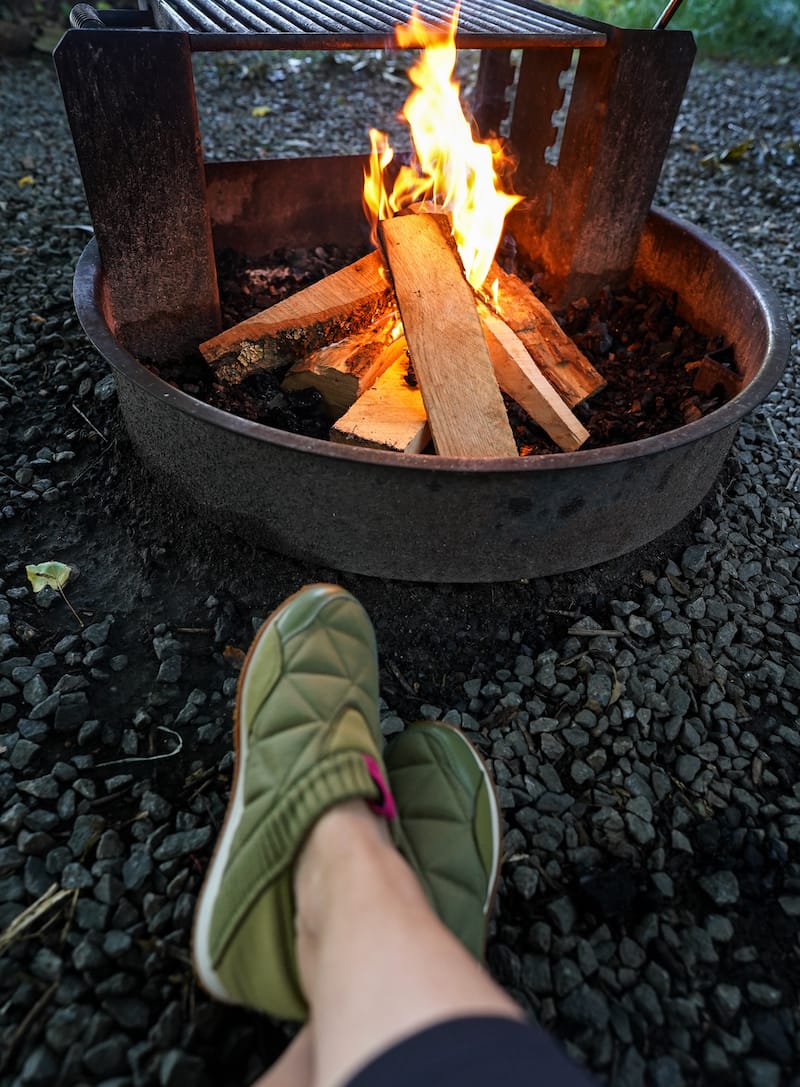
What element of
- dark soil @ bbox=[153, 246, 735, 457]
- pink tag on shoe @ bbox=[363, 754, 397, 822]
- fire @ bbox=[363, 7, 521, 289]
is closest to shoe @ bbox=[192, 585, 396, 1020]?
pink tag on shoe @ bbox=[363, 754, 397, 822]

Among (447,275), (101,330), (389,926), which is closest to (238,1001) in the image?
(389,926)

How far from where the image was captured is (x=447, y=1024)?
3.19ft

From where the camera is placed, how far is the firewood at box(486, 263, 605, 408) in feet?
8.20

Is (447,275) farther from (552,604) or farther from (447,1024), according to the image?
(447,1024)

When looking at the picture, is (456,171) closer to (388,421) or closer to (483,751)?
(388,421)

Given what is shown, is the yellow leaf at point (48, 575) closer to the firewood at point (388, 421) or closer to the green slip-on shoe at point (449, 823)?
the firewood at point (388, 421)

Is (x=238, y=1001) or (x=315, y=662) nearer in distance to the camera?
(x=238, y=1001)

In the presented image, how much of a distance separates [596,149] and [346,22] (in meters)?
0.97

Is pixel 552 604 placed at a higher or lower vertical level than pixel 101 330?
lower

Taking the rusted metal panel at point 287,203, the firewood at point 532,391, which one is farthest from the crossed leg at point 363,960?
the rusted metal panel at point 287,203

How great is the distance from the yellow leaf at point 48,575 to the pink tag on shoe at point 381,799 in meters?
1.23

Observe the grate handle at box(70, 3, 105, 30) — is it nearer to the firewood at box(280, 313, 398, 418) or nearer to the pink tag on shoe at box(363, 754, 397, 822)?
the firewood at box(280, 313, 398, 418)

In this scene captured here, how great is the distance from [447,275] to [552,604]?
3.50ft

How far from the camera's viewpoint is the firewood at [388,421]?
207cm
